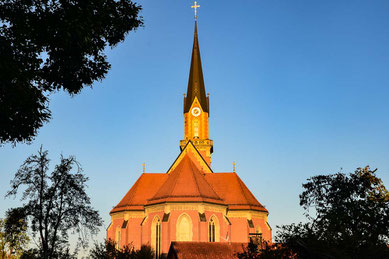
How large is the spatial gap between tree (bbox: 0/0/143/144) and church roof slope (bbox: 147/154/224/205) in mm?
30660

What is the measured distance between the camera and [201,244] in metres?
33.1

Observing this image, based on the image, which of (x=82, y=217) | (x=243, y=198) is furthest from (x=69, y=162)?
(x=243, y=198)

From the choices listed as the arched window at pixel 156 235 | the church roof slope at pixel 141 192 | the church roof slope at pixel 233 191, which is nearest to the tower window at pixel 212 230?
the church roof slope at pixel 233 191

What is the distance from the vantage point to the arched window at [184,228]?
1674 inches

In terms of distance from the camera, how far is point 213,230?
44.5 meters

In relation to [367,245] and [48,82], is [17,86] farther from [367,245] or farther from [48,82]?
[367,245]

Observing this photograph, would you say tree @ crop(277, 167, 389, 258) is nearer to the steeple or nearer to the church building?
the church building

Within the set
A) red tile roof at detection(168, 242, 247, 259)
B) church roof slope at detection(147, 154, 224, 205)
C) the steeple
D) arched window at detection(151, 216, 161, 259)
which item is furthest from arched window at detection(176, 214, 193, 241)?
the steeple

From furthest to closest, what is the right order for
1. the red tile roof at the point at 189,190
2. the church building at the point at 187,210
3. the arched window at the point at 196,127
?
the arched window at the point at 196,127 < the red tile roof at the point at 189,190 < the church building at the point at 187,210

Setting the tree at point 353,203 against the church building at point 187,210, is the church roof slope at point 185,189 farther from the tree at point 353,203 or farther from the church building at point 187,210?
the tree at point 353,203

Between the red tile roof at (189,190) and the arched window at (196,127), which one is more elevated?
the arched window at (196,127)

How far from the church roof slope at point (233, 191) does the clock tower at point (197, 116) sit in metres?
9.13

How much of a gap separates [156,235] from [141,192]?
7.96m

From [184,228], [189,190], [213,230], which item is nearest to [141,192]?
[189,190]
